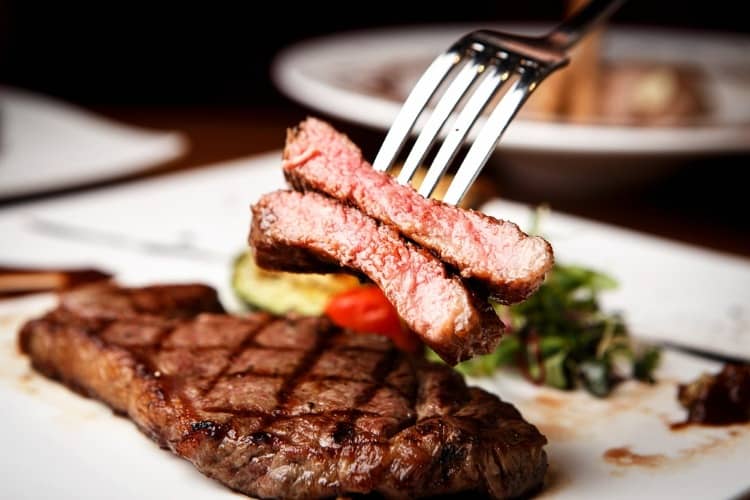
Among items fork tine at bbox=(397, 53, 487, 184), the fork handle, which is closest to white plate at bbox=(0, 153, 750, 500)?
fork tine at bbox=(397, 53, 487, 184)

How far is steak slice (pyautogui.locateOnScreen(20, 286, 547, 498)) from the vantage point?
225 cm

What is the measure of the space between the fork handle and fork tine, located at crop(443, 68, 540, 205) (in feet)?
1.60

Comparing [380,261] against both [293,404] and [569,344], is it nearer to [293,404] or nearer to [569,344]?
[293,404]

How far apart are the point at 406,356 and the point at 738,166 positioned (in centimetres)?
390

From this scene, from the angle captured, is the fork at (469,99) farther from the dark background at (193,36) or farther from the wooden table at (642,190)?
the dark background at (193,36)

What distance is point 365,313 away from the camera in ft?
10.7

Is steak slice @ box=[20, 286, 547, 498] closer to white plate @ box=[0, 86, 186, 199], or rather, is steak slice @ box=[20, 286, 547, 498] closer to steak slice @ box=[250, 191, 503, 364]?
steak slice @ box=[250, 191, 503, 364]

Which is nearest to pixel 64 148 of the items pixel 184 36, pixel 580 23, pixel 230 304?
pixel 230 304

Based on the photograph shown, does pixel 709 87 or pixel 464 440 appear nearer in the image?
pixel 464 440

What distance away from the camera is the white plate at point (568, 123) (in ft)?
14.7

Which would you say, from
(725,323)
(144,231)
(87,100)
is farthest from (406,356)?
(87,100)

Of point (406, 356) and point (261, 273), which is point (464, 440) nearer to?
point (406, 356)

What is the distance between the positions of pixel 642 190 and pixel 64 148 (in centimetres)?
331

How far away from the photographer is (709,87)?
598 centimetres
